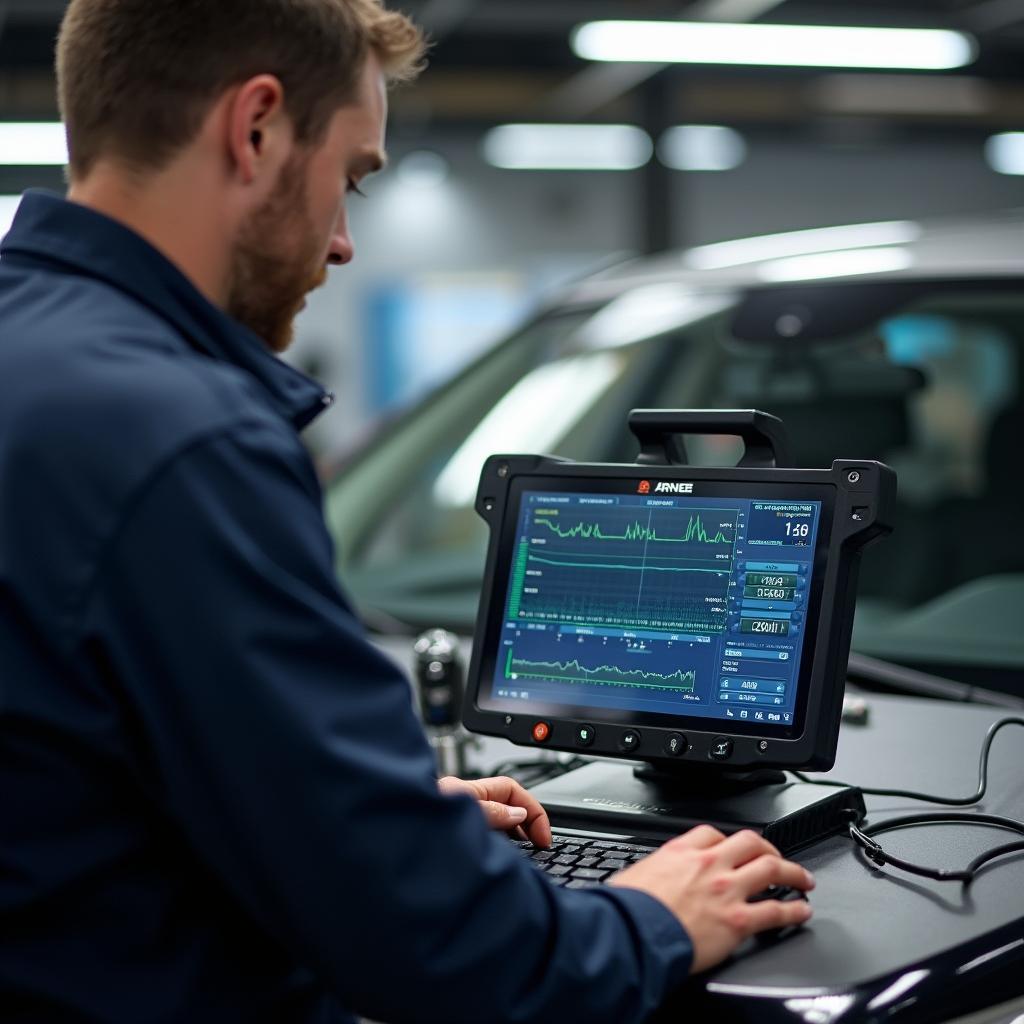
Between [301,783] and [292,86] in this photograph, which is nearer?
[301,783]

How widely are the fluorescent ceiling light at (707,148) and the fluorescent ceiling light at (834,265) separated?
939 centimetres

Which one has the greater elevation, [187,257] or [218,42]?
[218,42]

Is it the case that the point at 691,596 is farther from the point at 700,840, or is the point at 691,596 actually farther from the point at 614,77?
the point at 614,77

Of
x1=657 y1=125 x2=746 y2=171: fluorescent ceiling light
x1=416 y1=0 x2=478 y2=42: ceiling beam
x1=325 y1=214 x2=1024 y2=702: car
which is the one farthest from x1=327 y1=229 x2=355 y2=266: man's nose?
x1=657 y1=125 x2=746 y2=171: fluorescent ceiling light

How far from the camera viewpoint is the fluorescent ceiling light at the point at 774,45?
672cm

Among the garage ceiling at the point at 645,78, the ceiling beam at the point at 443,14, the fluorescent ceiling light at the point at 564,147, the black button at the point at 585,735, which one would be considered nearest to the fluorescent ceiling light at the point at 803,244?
the black button at the point at 585,735

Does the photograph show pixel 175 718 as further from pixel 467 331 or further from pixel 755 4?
pixel 467 331

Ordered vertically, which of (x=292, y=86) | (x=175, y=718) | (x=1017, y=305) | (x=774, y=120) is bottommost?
(x=175, y=718)

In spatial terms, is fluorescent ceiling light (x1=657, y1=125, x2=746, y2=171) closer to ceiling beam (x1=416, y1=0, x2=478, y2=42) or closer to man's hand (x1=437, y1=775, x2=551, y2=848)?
ceiling beam (x1=416, y1=0, x2=478, y2=42)

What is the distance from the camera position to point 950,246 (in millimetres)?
2375

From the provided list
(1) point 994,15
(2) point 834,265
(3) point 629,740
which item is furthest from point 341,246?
(1) point 994,15

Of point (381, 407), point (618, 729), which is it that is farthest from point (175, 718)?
point (381, 407)

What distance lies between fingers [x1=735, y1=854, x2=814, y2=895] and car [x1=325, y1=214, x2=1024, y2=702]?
1.05 meters

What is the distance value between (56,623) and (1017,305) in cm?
172
